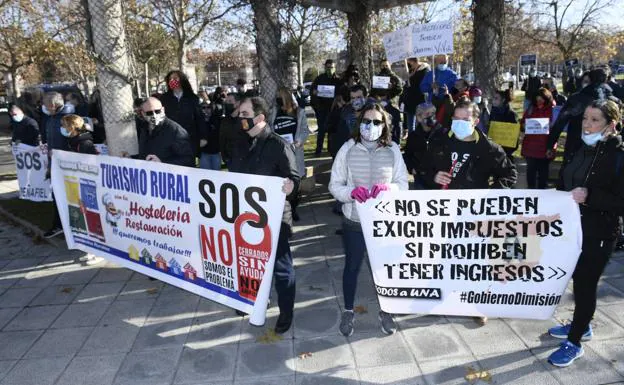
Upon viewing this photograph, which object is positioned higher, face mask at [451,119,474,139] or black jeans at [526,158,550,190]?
face mask at [451,119,474,139]

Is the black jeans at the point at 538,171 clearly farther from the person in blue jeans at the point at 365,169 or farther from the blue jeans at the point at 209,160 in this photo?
the blue jeans at the point at 209,160

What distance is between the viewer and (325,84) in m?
10.9

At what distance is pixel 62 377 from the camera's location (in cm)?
371

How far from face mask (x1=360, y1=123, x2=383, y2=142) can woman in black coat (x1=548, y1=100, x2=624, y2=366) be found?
1447 mm

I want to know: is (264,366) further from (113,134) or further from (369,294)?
(113,134)

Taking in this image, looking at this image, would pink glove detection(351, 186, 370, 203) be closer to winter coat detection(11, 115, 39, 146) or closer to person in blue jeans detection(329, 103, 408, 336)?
person in blue jeans detection(329, 103, 408, 336)

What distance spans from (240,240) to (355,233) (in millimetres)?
988

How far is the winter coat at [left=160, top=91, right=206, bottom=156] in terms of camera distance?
6.84 metres

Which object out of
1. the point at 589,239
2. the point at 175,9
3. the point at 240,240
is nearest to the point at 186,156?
the point at 240,240

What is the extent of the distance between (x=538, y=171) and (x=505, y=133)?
2.57 ft

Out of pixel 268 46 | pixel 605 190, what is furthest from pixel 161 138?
pixel 605 190

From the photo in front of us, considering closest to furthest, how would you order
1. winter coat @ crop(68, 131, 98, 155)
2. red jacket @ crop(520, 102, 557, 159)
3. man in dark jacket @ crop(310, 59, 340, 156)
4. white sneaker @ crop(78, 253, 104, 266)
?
winter coat @ crop(68, 131, 98, 155)
white sneaker @ crop(78, 253, 104, 266)
red jacket @ crop(520, 102, 557, 159)
man in dark jacket @ crop(310, 59, 340, 156)

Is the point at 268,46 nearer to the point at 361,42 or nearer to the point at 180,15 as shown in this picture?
the point at 361,42

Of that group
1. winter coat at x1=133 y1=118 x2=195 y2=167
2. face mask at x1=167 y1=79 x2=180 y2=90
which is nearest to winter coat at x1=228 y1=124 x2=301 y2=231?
winter coat at x1=133 y1=118 x2=195 y2=167
